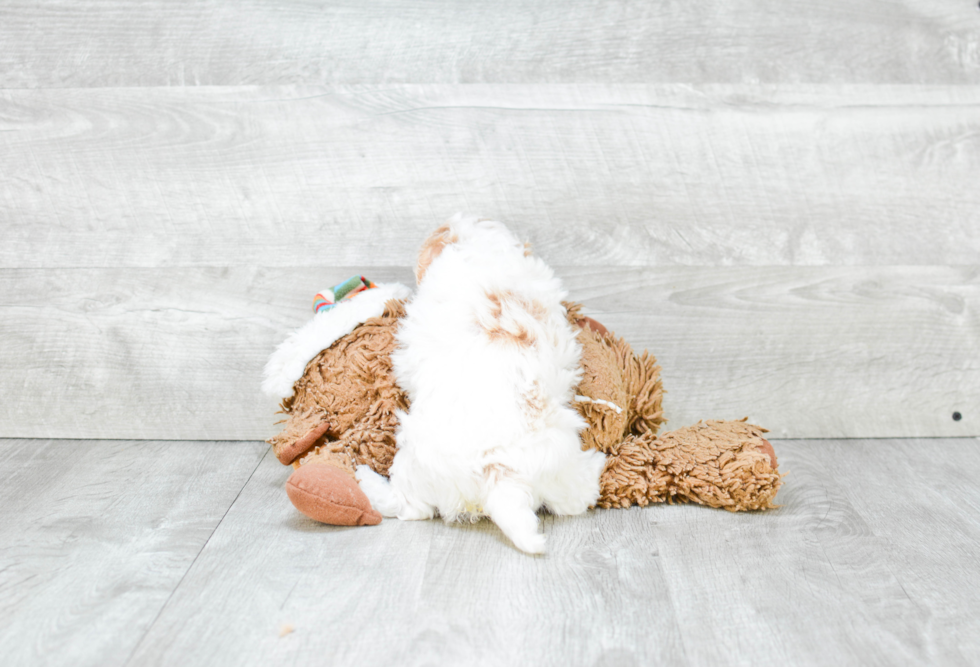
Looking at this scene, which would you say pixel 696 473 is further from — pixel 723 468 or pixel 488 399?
pixel 488 399

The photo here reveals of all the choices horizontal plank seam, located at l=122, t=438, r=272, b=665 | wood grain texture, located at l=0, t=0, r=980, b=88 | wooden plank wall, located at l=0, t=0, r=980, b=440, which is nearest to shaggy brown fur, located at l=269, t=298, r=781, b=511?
horizontal plank seam, located at l=122, t=438, r=272, b=665

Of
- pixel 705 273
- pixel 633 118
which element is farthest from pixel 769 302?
pixel 633 118

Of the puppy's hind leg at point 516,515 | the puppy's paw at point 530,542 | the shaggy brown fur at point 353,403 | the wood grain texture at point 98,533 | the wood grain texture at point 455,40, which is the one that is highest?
the wood grain texture at point 455,40

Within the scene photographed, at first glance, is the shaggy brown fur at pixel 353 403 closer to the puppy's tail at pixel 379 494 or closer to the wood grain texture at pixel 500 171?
the puppy's tail at pixel 379 494

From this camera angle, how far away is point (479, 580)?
0.81 metres

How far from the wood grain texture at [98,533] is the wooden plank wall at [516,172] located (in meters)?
0.13

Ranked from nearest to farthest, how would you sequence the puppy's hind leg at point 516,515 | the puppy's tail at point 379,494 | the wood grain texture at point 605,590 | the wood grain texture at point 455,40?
the wood grain texture at point 605,590 < the puppy's hind leg at point 516,515 < the puppy's tail at point 379,494 < the wood grain texture at point 455,40

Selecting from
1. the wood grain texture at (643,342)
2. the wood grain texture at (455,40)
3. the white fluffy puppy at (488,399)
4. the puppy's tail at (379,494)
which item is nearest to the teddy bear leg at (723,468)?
the white fluffy puppy at (488,399)

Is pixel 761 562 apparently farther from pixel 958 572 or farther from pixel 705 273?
pixel 705 273

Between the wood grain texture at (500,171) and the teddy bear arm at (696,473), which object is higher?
the wood grain texture at (500,171)

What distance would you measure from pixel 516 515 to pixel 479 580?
0.08 metres

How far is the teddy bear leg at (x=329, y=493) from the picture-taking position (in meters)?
0.88

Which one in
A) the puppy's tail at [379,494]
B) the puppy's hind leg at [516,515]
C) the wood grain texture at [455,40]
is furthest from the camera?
the wood grain texture at [455,40]

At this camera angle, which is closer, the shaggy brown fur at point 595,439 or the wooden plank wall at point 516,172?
the shaggy brown fur at point 595,439
